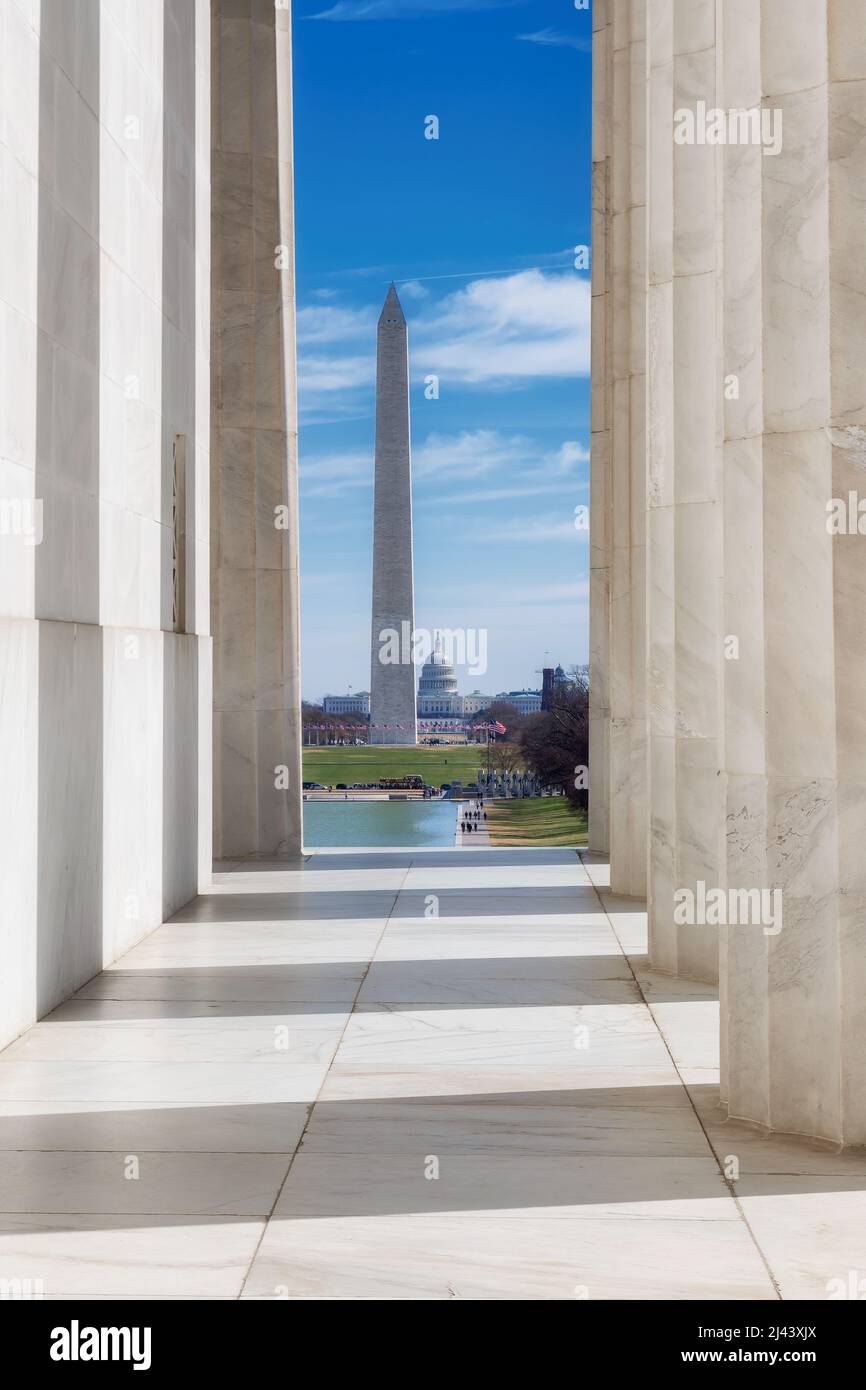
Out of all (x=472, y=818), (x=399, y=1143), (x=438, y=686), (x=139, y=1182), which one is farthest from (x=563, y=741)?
(x=438, y=686)

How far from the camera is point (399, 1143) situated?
978cm

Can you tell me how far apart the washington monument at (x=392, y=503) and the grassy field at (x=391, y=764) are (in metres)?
6.33

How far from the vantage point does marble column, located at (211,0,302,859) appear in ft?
86.9

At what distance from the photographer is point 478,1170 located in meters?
9.23

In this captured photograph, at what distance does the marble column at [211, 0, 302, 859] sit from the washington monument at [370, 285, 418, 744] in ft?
177

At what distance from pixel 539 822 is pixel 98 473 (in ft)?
152

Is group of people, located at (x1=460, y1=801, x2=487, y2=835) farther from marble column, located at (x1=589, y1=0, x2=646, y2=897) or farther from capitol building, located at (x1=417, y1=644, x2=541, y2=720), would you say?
capitol building, located at (x1=417, y1=644, x2=541, y2=720)

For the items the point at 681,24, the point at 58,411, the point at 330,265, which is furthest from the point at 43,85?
the point at 330,265

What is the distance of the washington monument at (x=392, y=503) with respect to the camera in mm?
80812

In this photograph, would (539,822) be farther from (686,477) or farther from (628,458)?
(686,477)

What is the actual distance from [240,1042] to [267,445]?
633 inches

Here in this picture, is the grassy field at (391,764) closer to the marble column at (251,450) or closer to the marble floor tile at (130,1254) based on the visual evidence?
the marble column at (251,450)

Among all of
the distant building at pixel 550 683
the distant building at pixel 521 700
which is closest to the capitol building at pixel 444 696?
the distant building at pixel 521 700

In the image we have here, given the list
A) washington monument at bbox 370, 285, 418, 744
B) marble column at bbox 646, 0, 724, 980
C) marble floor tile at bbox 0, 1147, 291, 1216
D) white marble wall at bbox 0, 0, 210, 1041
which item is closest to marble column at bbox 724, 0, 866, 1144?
marble floor tile at bbox 0, 1147, 291, 1216
